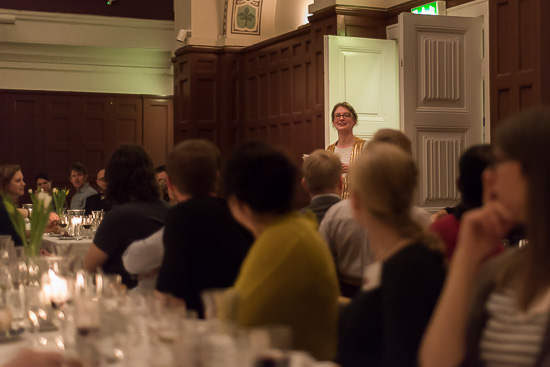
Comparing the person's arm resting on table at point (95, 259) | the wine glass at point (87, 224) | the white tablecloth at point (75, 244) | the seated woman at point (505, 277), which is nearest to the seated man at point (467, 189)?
the seated woman at point (505, 277)

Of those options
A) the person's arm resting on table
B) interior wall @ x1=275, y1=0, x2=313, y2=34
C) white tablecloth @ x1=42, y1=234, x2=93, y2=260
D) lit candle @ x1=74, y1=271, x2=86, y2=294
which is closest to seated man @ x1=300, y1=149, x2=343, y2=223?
the person's arm resting on table

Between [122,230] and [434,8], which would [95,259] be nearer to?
[122,230]

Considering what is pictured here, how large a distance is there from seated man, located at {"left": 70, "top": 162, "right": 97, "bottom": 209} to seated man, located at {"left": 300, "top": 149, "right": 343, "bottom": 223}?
5.91 m

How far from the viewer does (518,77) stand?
6.70 metres

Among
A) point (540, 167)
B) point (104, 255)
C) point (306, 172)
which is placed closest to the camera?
point (540, 167)

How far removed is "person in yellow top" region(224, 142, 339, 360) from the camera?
246 cm

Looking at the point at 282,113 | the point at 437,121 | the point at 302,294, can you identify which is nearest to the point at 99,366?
the point at 302,294

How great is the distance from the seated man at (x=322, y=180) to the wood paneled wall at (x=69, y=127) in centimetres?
928

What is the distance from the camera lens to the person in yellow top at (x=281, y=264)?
2459 millimetres

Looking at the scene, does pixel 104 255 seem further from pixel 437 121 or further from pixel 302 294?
pixel 437 121

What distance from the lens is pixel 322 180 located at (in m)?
4.59

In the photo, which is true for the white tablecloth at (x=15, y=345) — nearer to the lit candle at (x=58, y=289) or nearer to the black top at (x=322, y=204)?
the lit candle at (x=58, y=289)

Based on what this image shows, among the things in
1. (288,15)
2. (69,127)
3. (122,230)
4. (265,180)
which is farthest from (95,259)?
(69,127)

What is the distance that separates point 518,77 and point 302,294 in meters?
4.82
